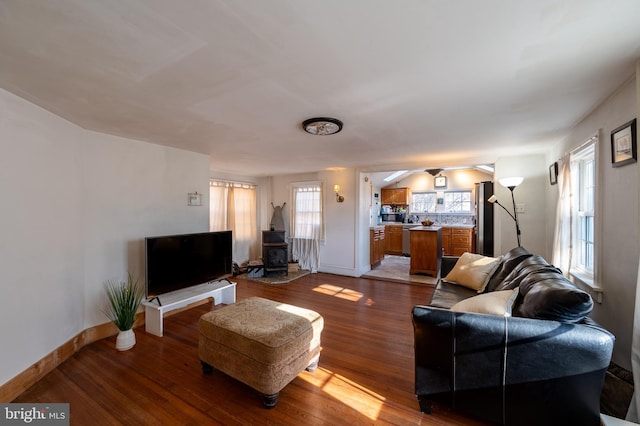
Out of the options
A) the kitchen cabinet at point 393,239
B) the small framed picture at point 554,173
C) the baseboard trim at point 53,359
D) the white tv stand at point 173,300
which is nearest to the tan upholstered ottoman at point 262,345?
the white tv stand at point 173,300

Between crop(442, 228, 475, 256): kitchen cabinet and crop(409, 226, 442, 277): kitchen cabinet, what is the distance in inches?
72.1

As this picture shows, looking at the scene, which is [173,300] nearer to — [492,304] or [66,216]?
[66,216]

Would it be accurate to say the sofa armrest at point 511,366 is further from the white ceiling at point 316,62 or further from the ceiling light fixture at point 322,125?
the ceiling light fixture at point 322,125

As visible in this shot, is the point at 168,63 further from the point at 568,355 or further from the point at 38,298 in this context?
the point at 568,355

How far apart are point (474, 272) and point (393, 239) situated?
494cm

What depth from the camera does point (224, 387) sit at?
195 cm

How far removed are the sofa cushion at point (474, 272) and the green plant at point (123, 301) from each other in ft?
11.8

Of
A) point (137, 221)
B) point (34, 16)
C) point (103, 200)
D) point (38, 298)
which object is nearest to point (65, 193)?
point (103, 200)

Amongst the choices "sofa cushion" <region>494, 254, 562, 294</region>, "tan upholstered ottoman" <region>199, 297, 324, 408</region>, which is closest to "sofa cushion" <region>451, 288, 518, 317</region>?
"sofa cushion" <region>494, 254, 562, 294</region>

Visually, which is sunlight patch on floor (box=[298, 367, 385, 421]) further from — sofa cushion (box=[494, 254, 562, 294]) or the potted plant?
the potted plant

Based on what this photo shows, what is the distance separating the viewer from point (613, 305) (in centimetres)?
187

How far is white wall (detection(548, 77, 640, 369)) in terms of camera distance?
166 cm

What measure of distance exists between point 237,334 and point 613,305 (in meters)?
2.84

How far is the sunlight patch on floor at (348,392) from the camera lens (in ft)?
5.71
